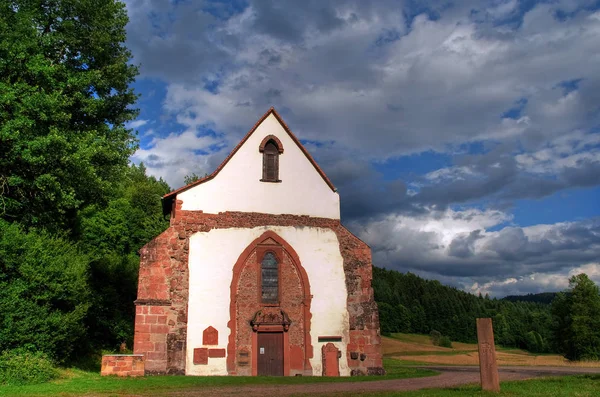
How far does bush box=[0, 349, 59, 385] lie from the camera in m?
16.9

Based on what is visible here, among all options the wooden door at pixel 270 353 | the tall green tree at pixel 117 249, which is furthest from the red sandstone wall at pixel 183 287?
the tall green tree at pixel 117 249

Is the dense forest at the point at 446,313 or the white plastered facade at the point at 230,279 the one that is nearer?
the white plastered facade at the point at 230,279

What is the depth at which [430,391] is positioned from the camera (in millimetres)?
14742

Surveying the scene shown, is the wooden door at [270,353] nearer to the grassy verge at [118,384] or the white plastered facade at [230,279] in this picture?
the white plastered facade at [230,279]

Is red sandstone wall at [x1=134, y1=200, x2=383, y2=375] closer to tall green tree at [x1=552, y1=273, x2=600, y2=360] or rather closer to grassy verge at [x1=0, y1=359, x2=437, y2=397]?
grassy verge at [x1=0, y1=359, x2=437, y2=397]

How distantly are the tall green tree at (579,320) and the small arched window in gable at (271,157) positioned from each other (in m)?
47.5

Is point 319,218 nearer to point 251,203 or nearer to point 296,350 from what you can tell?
point 251,203

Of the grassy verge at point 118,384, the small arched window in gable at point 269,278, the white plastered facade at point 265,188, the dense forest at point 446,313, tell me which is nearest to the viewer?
the grassy verge at point 118,384

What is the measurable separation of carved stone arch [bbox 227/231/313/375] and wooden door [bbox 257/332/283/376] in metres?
0.26

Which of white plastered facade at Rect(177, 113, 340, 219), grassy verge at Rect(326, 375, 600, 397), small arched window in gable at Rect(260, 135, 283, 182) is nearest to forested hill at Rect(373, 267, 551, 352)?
white plastered facade at Rect(177, 113, 340, 219)

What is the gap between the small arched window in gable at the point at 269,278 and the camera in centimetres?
2488

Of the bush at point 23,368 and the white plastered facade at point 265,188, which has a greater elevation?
the white plastered facade at point 265,188

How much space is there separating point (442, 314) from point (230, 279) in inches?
4090

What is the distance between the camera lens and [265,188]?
2606cm
